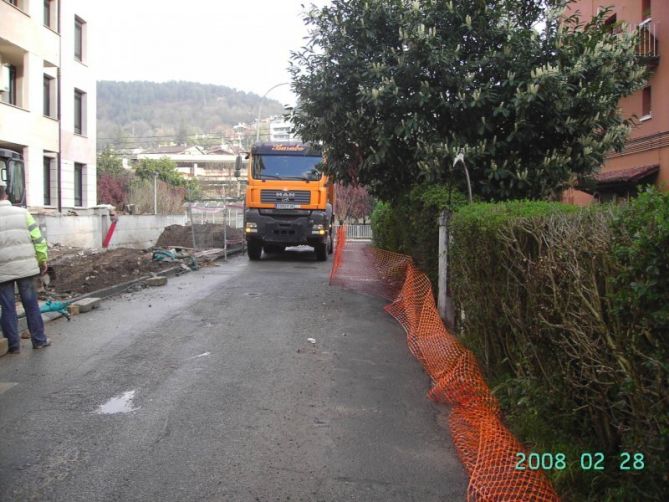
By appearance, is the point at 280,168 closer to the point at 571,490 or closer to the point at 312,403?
the point at 312,403

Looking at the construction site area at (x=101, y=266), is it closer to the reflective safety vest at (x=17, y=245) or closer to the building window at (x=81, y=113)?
the reflective safety vest at (x=17, y=245)

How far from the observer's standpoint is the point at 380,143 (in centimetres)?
1005

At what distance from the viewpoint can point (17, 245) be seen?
682cm

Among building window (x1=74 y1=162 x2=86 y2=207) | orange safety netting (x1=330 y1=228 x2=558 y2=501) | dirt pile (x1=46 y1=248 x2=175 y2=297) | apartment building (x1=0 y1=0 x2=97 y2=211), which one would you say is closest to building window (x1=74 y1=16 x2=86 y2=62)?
apartment building (x1=0 y1=0 x2=97 y2=211)

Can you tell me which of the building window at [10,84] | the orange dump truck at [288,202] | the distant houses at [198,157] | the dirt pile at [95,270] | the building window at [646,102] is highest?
the distant houses at [198,157]

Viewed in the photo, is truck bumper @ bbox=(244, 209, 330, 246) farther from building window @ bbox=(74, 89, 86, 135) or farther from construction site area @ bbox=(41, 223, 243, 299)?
building window @ bbox=(74, 89, 86, 135)

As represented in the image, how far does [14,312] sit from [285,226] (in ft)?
38.4

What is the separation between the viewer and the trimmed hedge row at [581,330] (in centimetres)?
267

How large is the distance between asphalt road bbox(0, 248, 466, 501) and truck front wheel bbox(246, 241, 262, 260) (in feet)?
32.0

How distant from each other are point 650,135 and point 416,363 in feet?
50.3

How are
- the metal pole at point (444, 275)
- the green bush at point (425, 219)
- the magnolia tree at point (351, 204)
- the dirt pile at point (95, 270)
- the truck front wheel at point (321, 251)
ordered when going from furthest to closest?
the magnolia tree at point (351, 204)
the truck front wheel at point (321, 251)
the dirt pile at point (95, 270)
the green bush at point (425, 219)
the metal pole at point (444, 275)

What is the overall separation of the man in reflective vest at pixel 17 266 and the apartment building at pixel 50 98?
14.8m

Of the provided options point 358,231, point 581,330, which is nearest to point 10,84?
point 581,330

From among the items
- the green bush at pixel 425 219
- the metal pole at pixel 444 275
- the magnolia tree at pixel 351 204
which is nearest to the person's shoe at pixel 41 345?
the metal pole at pixel 444 275
